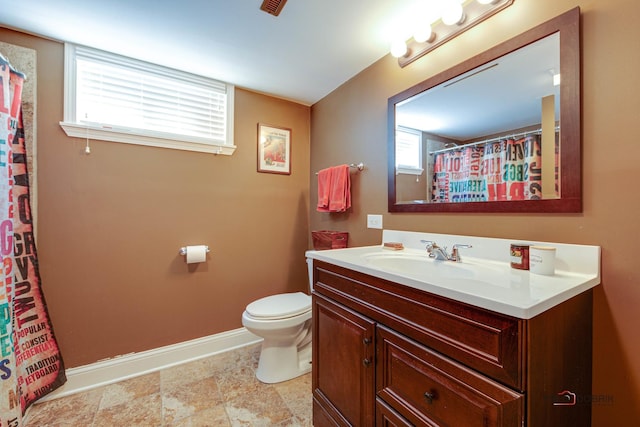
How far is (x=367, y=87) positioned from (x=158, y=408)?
2441 millimetres

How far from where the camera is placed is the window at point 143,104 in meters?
1.68

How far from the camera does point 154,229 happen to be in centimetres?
191

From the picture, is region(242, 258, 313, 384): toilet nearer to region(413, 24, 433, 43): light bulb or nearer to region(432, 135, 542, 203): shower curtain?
region(432, 135, 542, 203): shower curtain

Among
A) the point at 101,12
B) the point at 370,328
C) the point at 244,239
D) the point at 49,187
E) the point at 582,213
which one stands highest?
the point at 101,12

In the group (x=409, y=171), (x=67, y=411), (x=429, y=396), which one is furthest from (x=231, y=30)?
(x=67, y=411)

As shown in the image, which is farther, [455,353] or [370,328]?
[370,328]

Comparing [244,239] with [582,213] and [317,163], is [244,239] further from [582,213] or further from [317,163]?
[582,213]

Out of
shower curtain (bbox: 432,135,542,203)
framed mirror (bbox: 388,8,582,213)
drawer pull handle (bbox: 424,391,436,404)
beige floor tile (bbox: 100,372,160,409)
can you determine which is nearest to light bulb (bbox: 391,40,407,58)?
framed mirror (bbox: 388,8,582,213)

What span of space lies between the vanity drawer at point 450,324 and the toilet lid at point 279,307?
716mm

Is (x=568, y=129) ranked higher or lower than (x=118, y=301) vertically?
higher

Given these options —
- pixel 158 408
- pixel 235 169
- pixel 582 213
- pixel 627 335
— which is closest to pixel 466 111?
pixel 582 213

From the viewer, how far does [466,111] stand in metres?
1.35

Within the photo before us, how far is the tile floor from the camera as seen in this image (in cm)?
142

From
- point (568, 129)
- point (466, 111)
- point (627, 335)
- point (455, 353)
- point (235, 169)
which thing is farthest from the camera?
point (235, 169)
